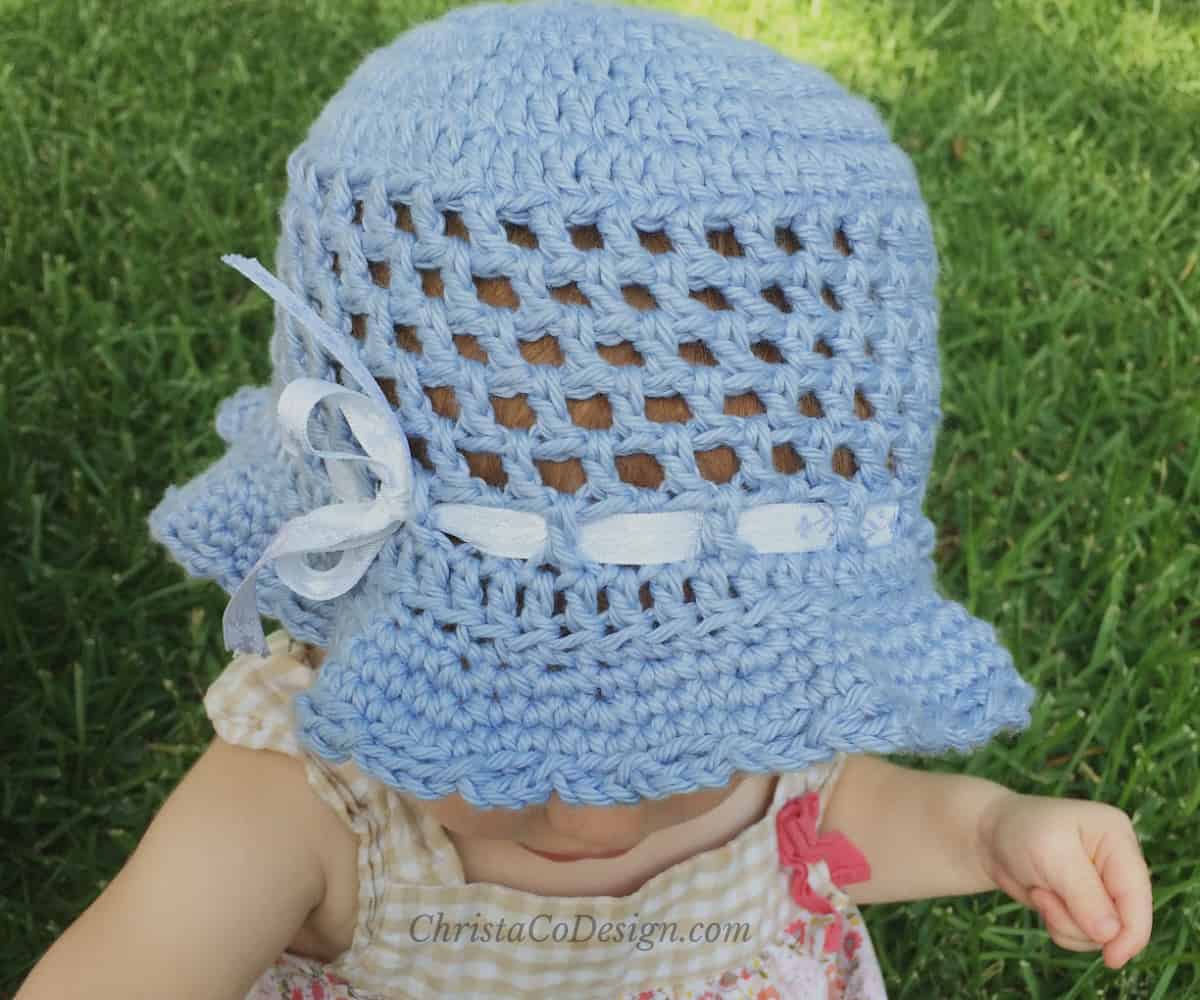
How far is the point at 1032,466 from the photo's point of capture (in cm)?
204

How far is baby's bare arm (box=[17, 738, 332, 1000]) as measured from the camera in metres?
1.02

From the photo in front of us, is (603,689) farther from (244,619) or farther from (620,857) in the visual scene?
(620,857)

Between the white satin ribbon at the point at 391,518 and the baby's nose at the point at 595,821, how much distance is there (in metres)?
0.20

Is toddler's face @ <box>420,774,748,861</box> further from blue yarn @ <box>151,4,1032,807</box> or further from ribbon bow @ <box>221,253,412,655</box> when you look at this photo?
ribbon bow @ <box>221,253,412,655</box>

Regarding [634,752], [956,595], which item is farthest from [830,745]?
[956,595]

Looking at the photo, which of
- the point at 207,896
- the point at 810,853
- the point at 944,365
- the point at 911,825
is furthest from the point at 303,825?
the point at 944,365

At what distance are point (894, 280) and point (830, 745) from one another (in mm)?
339

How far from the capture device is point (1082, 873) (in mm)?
1168

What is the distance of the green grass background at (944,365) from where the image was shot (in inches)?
59.7

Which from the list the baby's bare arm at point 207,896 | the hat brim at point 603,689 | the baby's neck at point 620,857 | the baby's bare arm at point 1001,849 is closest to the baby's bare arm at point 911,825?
the baby's bare arm at point 1001,849

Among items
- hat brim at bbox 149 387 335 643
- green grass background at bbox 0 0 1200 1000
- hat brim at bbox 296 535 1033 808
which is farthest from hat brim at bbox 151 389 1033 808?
green grass background at bbox 0 0 1200 1000

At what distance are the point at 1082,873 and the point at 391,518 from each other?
0.73 m

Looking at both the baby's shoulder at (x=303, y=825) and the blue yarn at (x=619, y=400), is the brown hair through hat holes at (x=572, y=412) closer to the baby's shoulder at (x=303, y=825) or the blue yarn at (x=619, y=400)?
the blue yarn at (x=619, y=400)

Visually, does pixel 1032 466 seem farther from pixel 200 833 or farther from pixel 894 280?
pixel 200 833
